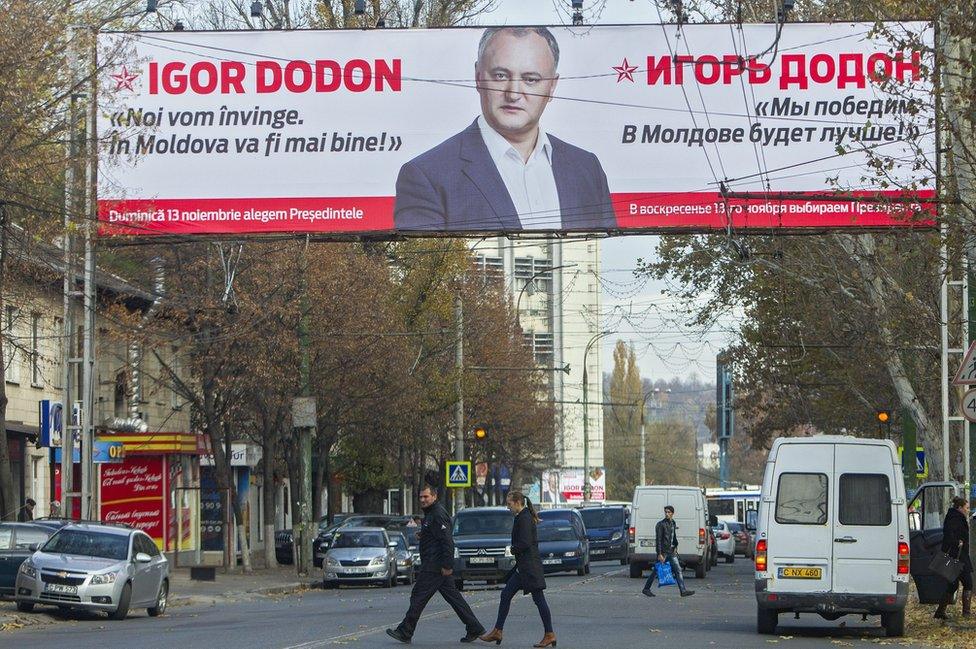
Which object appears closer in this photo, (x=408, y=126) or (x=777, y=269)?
(x=408, y=126)

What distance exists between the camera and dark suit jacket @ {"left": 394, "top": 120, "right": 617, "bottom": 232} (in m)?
28.6

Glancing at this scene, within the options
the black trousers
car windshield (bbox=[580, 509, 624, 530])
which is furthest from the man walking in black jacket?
car windshield (bbox=[580, 509, 624, 530])

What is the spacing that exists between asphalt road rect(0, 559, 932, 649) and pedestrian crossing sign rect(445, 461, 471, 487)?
1786 cm

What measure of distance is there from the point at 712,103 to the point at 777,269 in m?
6.03

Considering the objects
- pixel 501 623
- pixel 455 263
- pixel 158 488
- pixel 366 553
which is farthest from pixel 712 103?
pixel 455 263

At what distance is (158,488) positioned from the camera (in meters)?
44.1

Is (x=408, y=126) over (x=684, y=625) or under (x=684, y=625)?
over

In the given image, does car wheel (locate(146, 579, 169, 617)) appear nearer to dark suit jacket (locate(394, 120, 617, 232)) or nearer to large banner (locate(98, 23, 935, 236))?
large banner (locate(98, 23, 935, 236))

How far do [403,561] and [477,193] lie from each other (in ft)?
50.0

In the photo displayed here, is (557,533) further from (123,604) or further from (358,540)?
(123,604)

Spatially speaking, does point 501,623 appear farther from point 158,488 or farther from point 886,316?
point 158,488

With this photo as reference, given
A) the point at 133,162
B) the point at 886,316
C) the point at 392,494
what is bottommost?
the point at 392,494

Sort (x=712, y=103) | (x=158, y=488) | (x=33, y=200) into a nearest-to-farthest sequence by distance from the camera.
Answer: (x=33, y=200) < (x=712, y=103) < (x=158, y=488)

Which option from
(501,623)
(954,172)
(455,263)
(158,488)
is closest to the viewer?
(501,623)
